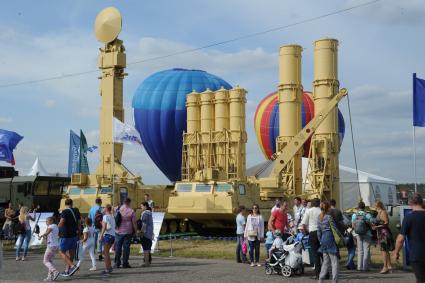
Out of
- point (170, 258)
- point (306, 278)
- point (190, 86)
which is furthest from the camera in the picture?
point (190, 86)

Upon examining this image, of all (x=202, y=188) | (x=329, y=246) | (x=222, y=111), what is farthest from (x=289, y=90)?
(x=329, y=246)

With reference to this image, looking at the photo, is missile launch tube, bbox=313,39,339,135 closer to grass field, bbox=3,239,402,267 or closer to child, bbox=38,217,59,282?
grass field, bbox=3,239,402,267

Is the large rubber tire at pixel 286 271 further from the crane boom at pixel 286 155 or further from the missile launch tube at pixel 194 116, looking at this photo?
the missile launch tube at pixel 194 116

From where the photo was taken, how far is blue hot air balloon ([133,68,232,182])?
132ft

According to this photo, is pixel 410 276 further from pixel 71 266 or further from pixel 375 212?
pixel 71 266

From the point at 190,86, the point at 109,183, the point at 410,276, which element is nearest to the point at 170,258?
the point at 410,276

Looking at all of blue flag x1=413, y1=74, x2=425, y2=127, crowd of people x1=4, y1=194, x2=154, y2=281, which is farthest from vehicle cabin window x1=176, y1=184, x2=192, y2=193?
blue flag x1=413, y1=74, x2=425, y2=127

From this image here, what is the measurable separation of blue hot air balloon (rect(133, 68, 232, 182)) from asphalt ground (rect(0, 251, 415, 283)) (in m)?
25.1

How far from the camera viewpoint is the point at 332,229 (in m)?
Result: 10.5

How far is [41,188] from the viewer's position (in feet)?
90.6

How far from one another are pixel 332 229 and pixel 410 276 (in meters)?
3.06

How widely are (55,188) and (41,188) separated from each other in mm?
902

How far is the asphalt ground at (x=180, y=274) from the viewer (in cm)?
1204

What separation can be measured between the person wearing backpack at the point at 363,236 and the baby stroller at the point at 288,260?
4.91 ft
